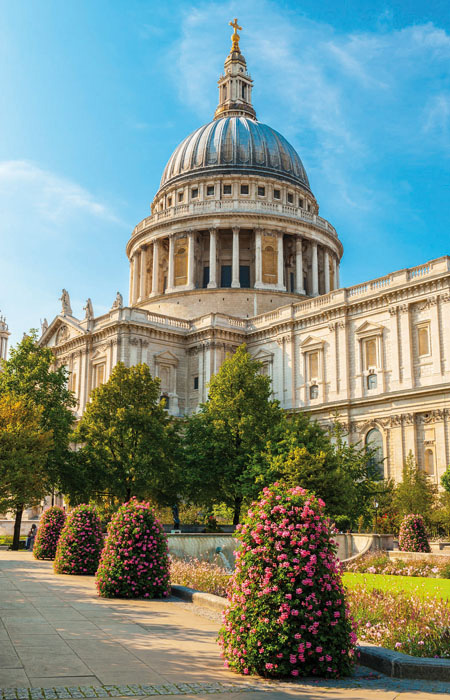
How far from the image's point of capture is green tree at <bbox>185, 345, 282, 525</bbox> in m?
36.0

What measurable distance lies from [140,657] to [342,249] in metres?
76.8

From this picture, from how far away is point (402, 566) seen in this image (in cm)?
2750

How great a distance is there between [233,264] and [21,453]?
137 feet

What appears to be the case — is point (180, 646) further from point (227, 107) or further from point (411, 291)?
point (227, 107)

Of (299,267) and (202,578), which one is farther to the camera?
(299,267)

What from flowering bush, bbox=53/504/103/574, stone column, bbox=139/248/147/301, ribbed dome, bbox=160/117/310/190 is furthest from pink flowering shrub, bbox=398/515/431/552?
ribbed dome, bbox=160/117/310/190

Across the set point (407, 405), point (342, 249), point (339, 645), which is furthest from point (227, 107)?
point (339, 645)

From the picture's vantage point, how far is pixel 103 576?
54.9 ft

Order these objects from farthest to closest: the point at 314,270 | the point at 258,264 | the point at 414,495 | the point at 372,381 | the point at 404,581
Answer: the point at 314,270 → the point at 258,264 → the point at 372,381 → the point at 414,495 → the point at 404,581

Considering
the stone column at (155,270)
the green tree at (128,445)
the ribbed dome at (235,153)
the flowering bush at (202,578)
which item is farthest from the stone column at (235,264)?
the flowering bush at (202,578)

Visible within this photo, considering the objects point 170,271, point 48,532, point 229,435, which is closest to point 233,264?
point 170,271

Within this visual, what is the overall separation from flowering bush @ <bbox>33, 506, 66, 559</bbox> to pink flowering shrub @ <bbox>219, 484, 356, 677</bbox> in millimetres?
18503

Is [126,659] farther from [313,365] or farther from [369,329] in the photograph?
[313,365]

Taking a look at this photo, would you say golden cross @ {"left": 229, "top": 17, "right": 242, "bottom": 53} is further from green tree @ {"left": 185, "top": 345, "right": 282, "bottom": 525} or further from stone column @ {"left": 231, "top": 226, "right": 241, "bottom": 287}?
green tree @ {"left": 185, "top": 345, "right": 282, "bottom": 525}
